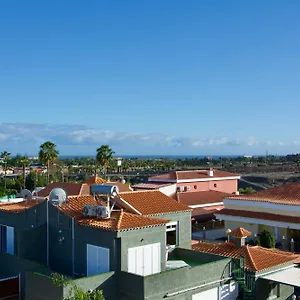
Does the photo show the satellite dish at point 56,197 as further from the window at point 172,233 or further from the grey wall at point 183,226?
the window at point 172,233

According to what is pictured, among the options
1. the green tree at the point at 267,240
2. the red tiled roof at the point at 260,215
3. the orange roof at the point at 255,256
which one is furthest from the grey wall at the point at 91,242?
the red tiled roof at the point at 260,215

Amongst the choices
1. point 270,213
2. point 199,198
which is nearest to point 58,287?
point 270,213

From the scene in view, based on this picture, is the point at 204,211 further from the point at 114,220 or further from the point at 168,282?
the point at 168,282

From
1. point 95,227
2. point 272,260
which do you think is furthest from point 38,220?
point 272,260

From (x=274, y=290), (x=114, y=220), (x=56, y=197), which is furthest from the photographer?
(x=274, y=290)

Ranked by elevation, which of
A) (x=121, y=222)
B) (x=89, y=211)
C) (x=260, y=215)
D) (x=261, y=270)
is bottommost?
(x=261, y=270)

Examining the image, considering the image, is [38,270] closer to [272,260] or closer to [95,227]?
[95,227]
